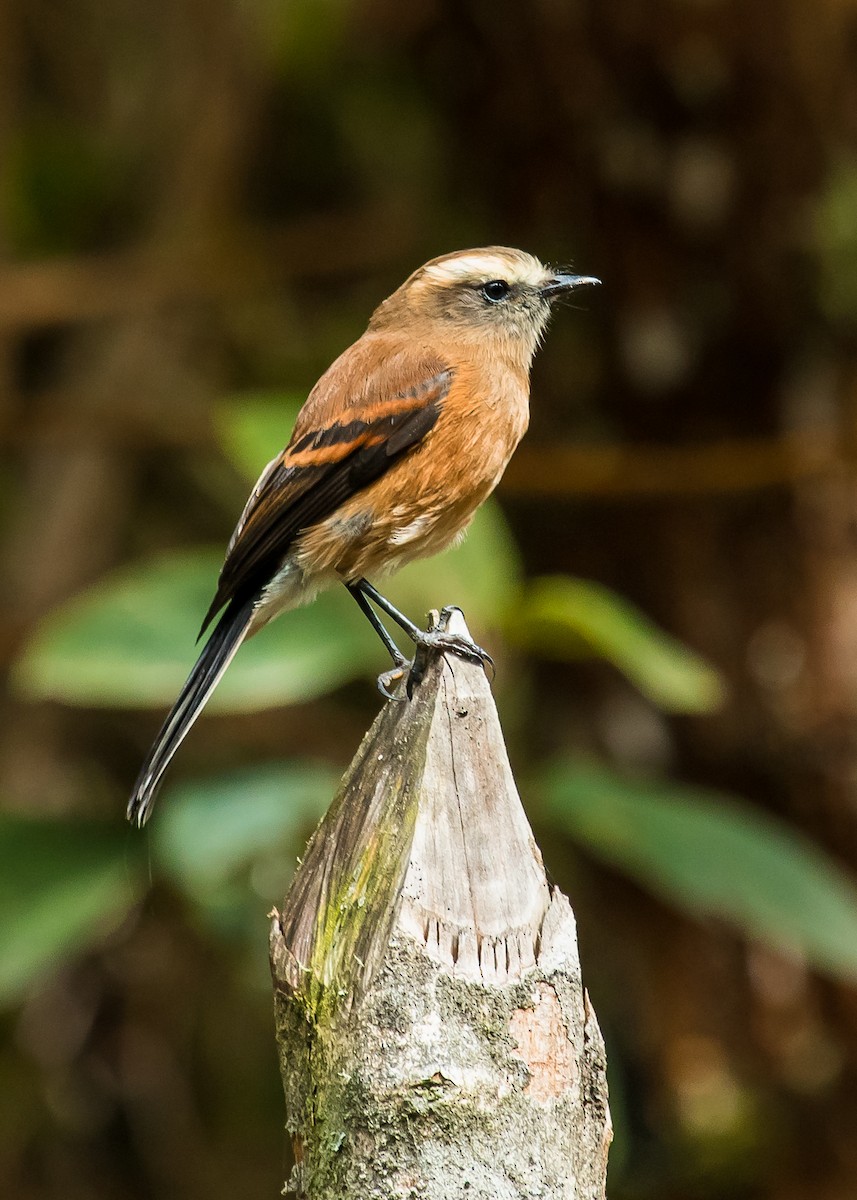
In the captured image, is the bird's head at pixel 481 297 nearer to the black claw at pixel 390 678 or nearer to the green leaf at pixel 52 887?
the black claw at pixel 390 678

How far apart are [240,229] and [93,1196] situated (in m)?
4.39

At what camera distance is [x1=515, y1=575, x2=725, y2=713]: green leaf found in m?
3.82

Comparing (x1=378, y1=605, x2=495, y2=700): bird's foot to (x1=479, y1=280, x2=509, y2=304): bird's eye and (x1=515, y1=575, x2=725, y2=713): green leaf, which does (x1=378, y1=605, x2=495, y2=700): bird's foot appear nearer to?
(x1=515, y1=575, x2=725, y2=713): green leaf

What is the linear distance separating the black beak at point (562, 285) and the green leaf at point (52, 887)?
83.7 inches

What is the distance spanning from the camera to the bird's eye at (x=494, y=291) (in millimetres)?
4000

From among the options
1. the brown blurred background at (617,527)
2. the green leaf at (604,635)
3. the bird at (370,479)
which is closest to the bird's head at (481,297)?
the bird at (370,479)

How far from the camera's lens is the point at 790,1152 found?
5121 mm

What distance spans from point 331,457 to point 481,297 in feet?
2.56

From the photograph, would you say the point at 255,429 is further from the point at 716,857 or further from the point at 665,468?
the point at 716,857

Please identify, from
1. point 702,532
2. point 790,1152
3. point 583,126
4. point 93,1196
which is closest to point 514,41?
point 583,126

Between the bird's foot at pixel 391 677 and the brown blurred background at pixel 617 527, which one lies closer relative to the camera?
the bird's foot at pixel 391 677

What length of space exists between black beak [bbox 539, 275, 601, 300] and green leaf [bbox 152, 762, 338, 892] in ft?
4.96

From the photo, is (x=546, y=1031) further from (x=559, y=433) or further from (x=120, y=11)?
(x=120, y=11)

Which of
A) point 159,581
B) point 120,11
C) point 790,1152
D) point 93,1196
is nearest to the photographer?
point 159,581
